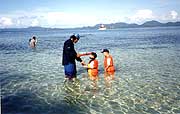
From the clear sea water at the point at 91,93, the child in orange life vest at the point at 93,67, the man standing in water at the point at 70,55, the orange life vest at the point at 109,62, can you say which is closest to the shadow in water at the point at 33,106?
the clear sea water at the point at 91,93

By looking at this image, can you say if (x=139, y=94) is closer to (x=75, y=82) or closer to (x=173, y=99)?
(x=173, y=99)

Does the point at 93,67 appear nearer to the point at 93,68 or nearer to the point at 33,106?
the point at 93,68

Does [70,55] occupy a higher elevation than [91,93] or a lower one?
higher

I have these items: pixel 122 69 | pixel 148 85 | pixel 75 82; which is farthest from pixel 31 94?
pixel 122 69

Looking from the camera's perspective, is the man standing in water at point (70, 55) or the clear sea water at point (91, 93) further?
the man standing in water at point (70, 55)

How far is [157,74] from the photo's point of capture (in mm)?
17922

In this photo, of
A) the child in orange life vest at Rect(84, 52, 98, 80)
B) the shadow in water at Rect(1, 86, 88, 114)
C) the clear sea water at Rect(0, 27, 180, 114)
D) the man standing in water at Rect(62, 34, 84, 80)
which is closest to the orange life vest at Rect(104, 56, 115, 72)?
the clear sea water at Rect(0, 27, 180, 114)

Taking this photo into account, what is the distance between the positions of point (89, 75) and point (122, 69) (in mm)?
3691

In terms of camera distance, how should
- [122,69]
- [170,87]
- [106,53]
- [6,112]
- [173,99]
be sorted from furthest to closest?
[122,69], [106,53], [170,87], [173,99], [6,112]

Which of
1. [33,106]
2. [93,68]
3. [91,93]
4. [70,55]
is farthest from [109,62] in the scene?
[33,106]

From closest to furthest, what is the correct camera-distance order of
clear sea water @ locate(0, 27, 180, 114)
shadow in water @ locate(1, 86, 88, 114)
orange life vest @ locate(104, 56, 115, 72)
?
shadow in water @ locate(1, 86, 88, 114) < clear sea water @ locate(0, 27, 180, 114) < orange life vest @ locate(104, 56, 115, 72)

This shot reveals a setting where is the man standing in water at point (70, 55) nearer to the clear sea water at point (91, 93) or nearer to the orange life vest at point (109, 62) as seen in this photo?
the clear sea water at point (91, 93)

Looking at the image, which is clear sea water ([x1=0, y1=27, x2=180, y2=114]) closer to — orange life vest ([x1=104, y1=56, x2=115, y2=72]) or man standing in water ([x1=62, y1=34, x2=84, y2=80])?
orange life vest ([x1=104, y1=56, x2=115, y2=72])

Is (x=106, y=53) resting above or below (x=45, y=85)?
above
